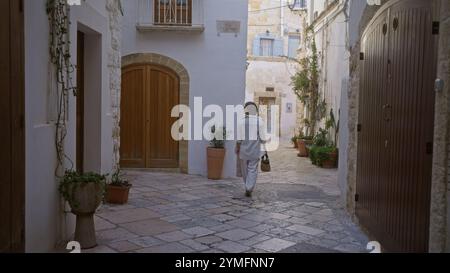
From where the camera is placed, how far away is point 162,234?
16.5 feet

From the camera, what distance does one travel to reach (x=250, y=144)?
7285 mm

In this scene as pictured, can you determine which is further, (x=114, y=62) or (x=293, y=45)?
(x=293, y=45)

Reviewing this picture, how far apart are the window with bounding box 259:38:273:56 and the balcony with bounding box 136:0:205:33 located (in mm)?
13470

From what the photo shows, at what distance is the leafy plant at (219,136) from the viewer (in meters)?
9.32

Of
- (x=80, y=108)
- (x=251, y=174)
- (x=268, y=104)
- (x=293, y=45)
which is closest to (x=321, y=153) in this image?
(x=251, y=174)

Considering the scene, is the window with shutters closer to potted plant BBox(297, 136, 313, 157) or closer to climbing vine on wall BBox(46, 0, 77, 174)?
potted plant BBox(297, 136, 313, 157)

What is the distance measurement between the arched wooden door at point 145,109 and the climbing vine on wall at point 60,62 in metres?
4.95

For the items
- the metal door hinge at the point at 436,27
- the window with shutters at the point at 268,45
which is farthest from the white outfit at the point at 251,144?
the window with shutters at the point at 268,45

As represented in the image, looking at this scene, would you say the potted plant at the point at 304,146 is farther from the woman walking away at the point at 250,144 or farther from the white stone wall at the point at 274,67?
the woman walking away at the point at 250,144

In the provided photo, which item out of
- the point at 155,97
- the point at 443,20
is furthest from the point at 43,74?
the point at 155,97

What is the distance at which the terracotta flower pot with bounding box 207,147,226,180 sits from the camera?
9.23 meters

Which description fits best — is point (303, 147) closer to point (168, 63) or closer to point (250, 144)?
point (168, 63)

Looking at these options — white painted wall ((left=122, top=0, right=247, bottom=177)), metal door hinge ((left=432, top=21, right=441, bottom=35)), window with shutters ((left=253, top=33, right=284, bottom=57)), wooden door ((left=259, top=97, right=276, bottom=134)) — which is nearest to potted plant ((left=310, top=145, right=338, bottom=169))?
white painted wall ((left=122, top=0, right=247, bottom=177))

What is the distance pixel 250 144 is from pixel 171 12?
3876 millimetres
